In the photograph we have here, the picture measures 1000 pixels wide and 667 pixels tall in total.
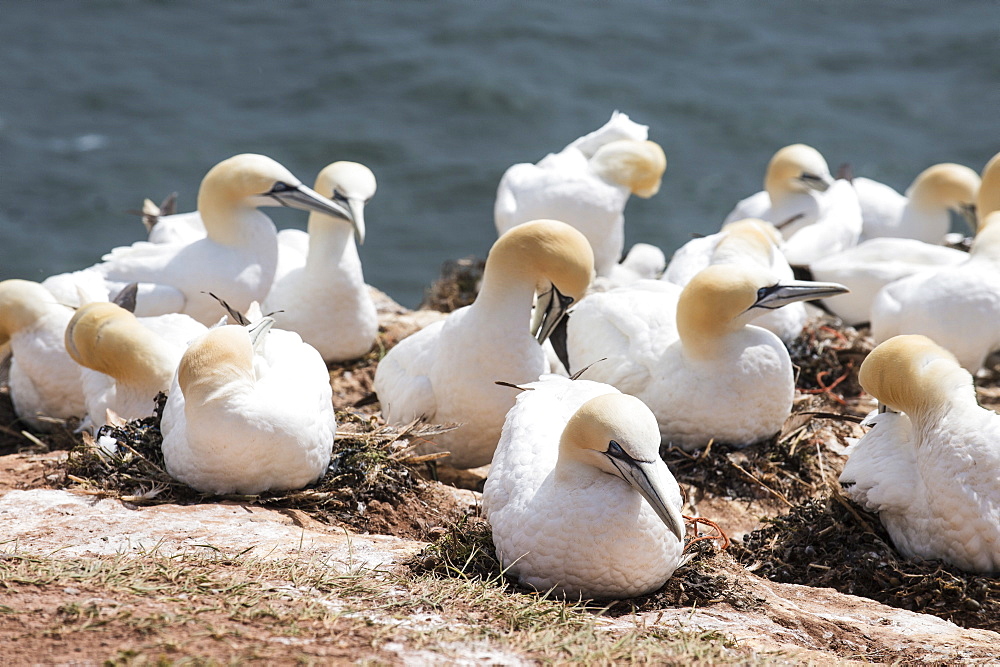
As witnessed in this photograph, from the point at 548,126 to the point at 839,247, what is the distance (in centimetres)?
876

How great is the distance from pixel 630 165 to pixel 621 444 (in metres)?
4.68

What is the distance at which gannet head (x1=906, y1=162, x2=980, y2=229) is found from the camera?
9.95m

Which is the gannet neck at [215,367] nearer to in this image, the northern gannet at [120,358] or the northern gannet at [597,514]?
the northern gannet at [120,358]

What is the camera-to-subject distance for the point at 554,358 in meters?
6.36

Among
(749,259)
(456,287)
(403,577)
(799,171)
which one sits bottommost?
(456,287)

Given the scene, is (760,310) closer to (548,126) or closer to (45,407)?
(45,407)

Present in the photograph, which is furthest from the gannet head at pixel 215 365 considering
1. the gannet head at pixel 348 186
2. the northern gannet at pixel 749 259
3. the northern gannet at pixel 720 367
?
the northern gannet at pixel 749 259

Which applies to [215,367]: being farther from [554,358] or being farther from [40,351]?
[554,358]

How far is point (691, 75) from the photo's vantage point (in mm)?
18844

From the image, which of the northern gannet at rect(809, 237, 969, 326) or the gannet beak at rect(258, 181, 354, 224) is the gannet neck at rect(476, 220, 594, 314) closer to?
the gannet beak at rect(258, 181, 354, 224)

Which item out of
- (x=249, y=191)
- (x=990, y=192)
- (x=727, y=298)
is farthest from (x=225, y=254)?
(x=990, y=192)

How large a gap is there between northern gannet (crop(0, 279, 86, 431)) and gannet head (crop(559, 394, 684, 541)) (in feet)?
10.8

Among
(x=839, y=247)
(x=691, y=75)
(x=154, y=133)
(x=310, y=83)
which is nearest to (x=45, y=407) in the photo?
(x=839, y=247)

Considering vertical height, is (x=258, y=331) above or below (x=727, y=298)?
below
